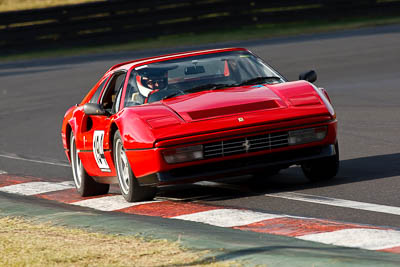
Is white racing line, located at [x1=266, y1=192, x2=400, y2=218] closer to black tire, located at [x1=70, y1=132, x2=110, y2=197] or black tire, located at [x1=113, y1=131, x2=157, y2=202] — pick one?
black tire, located at [x1=113, y1=131, x2=157, y2=202]

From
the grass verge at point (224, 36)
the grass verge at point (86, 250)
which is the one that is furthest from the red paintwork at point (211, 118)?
the grass verge at point (224, 36)

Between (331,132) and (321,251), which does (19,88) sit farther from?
(321,251)

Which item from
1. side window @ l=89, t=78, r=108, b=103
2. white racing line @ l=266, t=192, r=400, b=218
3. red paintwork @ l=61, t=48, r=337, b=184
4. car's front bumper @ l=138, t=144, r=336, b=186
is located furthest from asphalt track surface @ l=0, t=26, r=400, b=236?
side window @ l=89, t=78, r=108, b=103

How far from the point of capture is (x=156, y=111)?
8141mm

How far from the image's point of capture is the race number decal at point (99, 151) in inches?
352

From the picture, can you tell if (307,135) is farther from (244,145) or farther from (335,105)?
(335,105)

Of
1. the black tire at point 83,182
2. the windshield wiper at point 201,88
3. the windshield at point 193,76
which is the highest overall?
the windshield at point 193,76

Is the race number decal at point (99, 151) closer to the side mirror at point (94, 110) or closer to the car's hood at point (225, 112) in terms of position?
the side mirror at point (94, 110)

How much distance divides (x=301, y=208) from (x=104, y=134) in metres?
2.17

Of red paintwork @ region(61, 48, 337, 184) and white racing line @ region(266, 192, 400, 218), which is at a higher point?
red paintwork @ region(61, 48, 337, 184)

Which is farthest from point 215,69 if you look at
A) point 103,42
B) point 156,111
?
point 103,42

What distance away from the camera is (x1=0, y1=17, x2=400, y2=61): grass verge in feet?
101

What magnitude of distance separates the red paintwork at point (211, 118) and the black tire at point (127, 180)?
0.14 m

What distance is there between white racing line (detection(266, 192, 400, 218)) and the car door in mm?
1552
